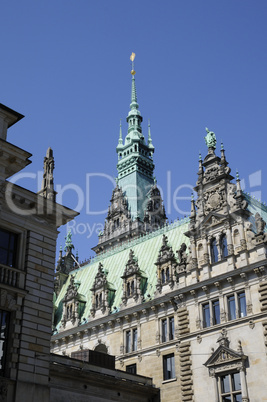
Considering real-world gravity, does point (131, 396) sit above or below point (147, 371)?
below

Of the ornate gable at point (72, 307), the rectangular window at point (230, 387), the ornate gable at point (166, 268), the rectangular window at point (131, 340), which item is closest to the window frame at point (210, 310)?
the rectangular window at point (230, 387)

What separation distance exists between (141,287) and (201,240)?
9942 mm

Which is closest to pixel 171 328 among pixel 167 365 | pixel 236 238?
pixel 167 365

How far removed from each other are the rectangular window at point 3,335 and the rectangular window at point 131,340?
89.5ft

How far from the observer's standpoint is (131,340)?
54344mm

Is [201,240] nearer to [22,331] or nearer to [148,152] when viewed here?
[22,331]

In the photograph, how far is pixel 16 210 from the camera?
31328 millimetres

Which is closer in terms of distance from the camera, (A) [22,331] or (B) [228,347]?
(A) [22,331]

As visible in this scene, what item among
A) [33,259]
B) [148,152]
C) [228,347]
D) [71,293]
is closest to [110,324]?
[71,293]

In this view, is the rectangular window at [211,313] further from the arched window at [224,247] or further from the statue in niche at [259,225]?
the statue in niche at [259,225]

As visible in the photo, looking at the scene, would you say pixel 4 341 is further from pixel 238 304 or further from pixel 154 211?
pixel 154 211

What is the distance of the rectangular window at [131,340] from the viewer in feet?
177

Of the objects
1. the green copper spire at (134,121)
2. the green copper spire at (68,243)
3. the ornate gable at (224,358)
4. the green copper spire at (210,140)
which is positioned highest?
the green copper spire at (134,121)

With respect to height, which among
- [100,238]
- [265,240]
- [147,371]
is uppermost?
[100,238]
